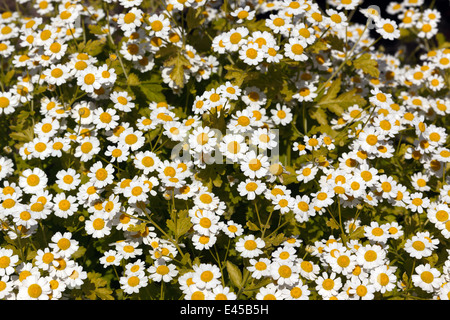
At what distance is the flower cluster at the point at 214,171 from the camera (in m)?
2.95

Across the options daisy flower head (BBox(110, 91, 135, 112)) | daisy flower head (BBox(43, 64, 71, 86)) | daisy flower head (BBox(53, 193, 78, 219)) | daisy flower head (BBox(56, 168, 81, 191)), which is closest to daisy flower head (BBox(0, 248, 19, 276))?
daisy flower head (BBox(53, 193, 78, 219))

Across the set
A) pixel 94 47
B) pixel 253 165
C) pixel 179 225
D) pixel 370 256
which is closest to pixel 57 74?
pixel 94 47

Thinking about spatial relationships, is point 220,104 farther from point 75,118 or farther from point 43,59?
point 43,59

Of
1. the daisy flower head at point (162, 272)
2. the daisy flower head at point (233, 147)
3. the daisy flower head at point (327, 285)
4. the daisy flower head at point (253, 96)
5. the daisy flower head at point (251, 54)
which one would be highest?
the daisy flower head at point (251, 54)

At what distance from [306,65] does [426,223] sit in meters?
1.69

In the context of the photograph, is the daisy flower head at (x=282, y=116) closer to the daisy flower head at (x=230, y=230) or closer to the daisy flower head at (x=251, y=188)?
the daisy flower head at (x=251, y=188)

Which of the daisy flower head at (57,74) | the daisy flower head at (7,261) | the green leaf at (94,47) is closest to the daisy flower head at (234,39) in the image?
the green leaf at (94,47)

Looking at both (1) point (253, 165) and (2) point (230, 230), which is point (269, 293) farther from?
(1) point (253, 165)

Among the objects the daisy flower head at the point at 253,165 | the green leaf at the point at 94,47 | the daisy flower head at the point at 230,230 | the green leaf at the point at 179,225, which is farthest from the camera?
the green leaf at the point at 94,47

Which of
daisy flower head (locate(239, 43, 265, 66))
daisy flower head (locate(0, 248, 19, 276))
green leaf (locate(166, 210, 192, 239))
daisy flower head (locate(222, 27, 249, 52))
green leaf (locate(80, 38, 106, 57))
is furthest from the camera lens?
green leaf (locate(80, 38, 106, 57))

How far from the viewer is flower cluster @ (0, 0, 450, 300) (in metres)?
2.95

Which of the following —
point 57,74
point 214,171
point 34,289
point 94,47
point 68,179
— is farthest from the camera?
point 94,47

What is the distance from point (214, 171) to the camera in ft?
11.0

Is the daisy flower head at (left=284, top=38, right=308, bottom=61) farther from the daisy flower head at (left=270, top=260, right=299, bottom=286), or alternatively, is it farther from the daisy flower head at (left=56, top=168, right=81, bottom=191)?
the daisy flower head at (left=56, top=168, right=81, bottom=191)
